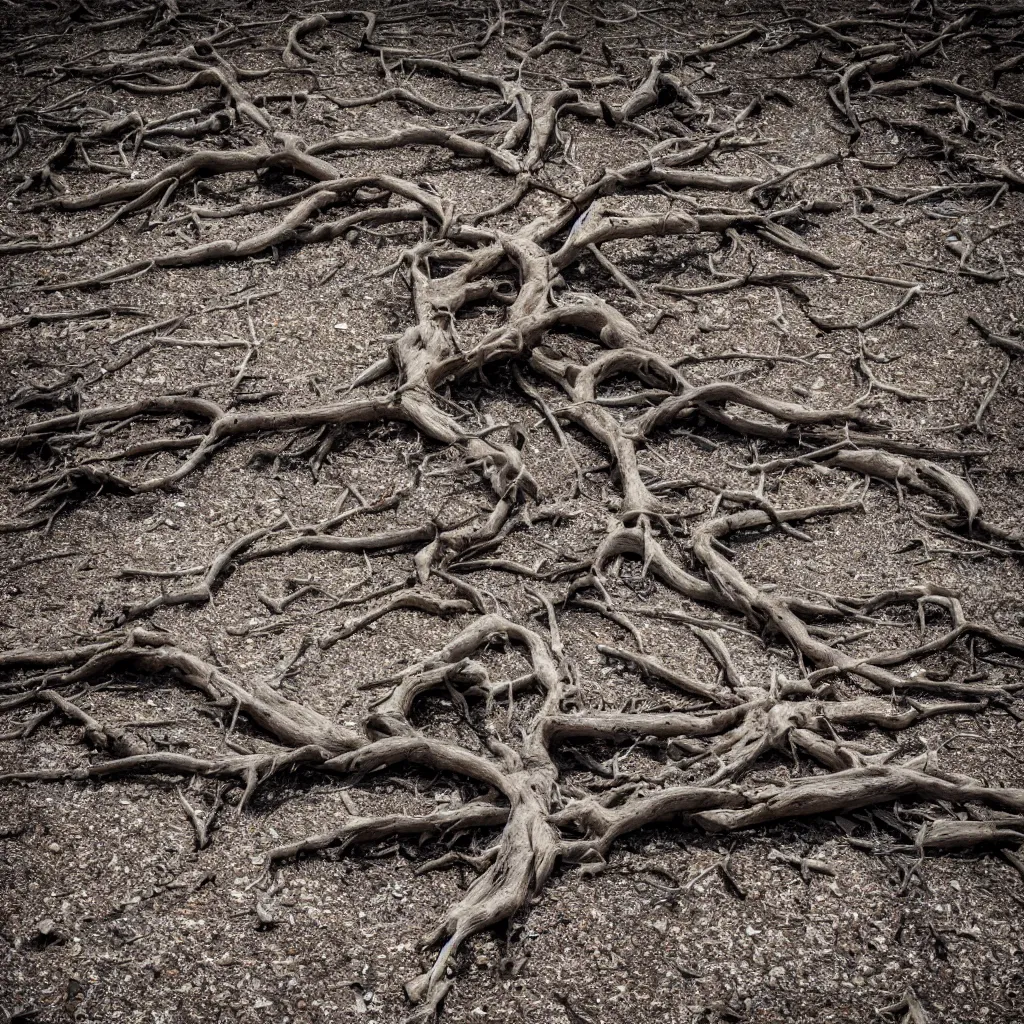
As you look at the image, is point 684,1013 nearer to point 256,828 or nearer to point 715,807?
point 715,807

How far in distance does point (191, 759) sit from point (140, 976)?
867mm

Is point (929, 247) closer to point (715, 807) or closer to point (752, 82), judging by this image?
point (752, 82)

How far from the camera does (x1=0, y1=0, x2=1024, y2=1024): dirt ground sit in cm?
418

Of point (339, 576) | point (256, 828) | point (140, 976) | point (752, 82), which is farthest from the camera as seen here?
point (752, 82)

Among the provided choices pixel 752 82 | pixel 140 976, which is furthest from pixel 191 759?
pixel 752 82

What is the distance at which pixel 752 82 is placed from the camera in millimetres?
9656

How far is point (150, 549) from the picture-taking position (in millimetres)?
5652

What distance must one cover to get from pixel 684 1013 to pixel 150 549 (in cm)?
311

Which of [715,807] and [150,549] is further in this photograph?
[150,549]

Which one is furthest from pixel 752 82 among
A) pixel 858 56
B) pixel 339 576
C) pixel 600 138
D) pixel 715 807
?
pixel 715 807

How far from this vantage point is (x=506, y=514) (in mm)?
5941

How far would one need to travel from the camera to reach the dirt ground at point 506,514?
165 inches

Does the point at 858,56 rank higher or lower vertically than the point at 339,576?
higher

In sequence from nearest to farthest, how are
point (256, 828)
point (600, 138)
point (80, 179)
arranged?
point (256, 828), point (80, 179), point (600, 138)
